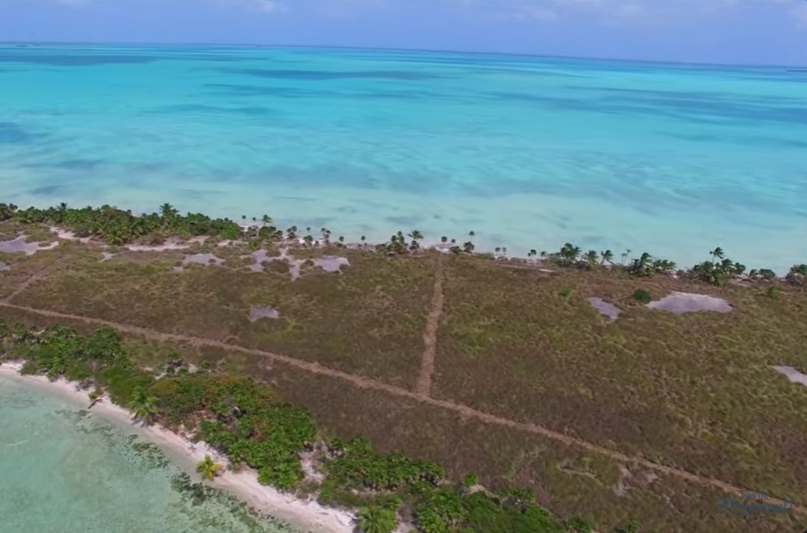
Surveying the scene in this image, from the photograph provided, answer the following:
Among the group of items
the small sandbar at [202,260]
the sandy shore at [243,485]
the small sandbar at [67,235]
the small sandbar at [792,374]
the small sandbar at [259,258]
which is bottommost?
the sandy shore at [243,485]

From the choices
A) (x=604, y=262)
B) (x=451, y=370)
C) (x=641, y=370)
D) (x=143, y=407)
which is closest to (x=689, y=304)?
(x=604, y=262)

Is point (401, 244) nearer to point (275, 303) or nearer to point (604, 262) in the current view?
point (275, 303)

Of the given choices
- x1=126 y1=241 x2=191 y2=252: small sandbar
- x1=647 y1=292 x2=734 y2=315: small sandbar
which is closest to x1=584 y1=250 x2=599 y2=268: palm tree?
x1=647 y1=292 x2=734 y2=315: small sandbar

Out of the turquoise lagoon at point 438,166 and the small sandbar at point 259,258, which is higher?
the turquoise lagoon at point 438,166

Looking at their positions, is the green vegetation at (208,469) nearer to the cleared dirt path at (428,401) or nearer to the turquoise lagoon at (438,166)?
the cleared dirt path at (428,401)

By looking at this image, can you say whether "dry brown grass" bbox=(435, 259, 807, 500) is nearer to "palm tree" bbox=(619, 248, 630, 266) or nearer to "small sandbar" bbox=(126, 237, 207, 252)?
"palm tree" bbox=(619, 248, 630, 266)

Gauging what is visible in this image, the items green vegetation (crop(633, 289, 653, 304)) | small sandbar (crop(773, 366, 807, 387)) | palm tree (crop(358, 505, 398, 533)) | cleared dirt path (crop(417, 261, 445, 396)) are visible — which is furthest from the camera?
green vegetation (crop(633, 289, 653, 304))

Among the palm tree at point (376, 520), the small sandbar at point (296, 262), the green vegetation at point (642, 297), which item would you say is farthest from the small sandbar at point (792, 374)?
the small sandbar at point (296, 262)
